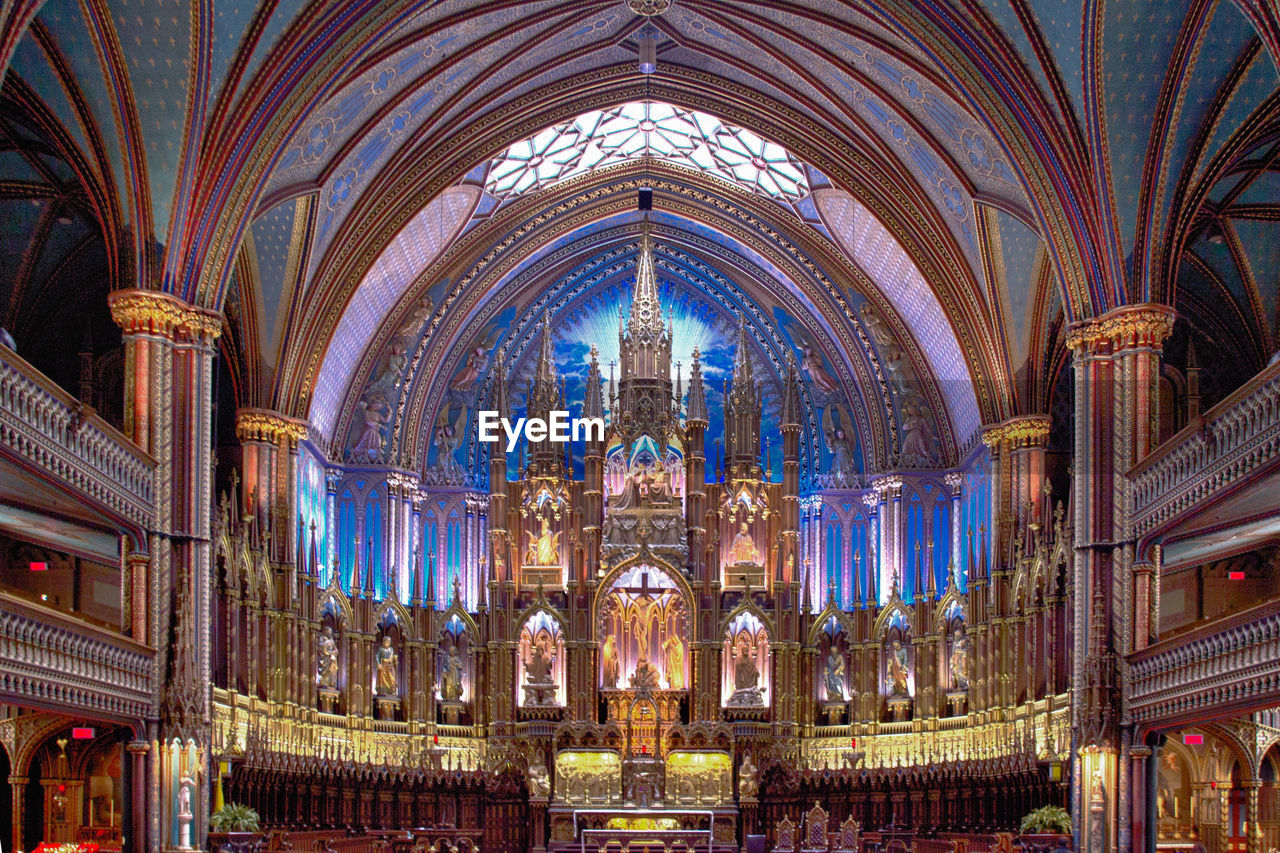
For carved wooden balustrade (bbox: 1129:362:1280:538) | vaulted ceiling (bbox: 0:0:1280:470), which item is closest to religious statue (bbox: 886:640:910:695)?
vaulted ceiling (bbox: 0:0:1280:470)

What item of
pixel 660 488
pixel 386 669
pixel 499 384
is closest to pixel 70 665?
pixel 386 669

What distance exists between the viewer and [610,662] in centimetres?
3588

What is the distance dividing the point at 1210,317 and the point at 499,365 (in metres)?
15.7

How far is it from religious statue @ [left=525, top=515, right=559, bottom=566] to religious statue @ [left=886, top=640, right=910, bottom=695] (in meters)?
7.80

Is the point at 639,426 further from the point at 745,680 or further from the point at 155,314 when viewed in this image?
the point at 155,314

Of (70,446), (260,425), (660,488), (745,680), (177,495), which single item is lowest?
(745,680)

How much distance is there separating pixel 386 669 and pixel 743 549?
8.44 metres

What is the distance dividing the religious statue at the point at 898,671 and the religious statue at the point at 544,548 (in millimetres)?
7795

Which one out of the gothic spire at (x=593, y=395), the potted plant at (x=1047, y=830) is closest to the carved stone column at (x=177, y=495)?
the potted plant at (x=1047, y=830)

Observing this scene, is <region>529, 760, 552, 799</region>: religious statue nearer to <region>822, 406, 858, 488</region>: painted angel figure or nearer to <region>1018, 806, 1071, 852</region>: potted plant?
<region>822, 406, 858, 488</region>: painted angel figure

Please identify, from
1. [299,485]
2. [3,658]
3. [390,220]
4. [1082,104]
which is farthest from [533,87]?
[3,658]

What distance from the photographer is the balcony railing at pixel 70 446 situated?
66.8ft

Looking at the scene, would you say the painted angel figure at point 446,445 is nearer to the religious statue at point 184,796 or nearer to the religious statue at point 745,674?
the religious statue at point 745,674

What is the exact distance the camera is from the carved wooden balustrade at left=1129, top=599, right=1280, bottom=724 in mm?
20328
